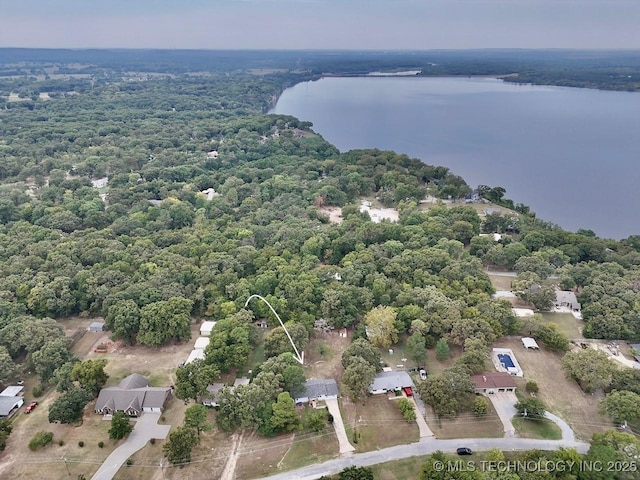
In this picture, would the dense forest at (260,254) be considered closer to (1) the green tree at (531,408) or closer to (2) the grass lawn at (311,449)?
(2) the grass lawn at (311,449)

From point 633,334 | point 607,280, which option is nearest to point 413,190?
point 607,280

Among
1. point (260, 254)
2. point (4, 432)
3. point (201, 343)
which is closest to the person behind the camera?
point (4, 432)

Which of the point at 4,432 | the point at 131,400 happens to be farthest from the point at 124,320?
the point at 4,432

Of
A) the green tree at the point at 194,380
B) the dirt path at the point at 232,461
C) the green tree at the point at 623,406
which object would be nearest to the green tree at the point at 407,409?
the dirt path at the point at 232,461

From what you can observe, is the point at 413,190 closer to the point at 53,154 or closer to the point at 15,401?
the point at 15,401

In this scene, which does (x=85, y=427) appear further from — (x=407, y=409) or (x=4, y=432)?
(x=407, y=409)
